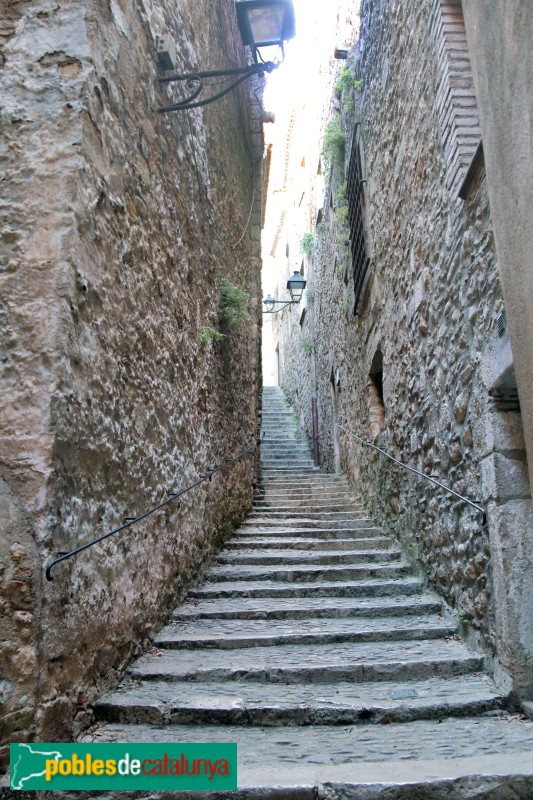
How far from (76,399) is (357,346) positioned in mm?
5288

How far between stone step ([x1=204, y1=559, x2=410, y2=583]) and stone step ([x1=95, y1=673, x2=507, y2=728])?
174 cm

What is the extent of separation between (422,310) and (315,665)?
96.5 inches

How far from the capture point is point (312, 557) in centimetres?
509

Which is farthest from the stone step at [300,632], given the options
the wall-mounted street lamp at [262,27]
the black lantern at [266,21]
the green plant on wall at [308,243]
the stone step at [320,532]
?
the green plant on wall at [308,243]

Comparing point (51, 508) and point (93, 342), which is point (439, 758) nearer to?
point (51, 508)

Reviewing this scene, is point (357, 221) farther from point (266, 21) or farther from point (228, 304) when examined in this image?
point (266, 21)

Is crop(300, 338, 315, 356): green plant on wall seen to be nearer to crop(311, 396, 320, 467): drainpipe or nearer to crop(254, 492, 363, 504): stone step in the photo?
crop(311, 396, 320, 467): drainpipe

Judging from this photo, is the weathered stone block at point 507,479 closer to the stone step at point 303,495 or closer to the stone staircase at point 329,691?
the stone staircase at point 329,691

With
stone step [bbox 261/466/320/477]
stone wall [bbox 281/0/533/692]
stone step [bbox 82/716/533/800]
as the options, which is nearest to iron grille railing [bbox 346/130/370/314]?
stone wall [bbox 281/0/533/692]

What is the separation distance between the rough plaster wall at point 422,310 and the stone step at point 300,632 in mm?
256

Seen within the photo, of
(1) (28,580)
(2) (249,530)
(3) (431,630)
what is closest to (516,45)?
(1) (28,580)

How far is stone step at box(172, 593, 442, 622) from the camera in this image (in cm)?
399

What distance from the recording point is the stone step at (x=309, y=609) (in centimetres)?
399

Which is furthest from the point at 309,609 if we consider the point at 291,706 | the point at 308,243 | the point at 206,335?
the point at 308,243
